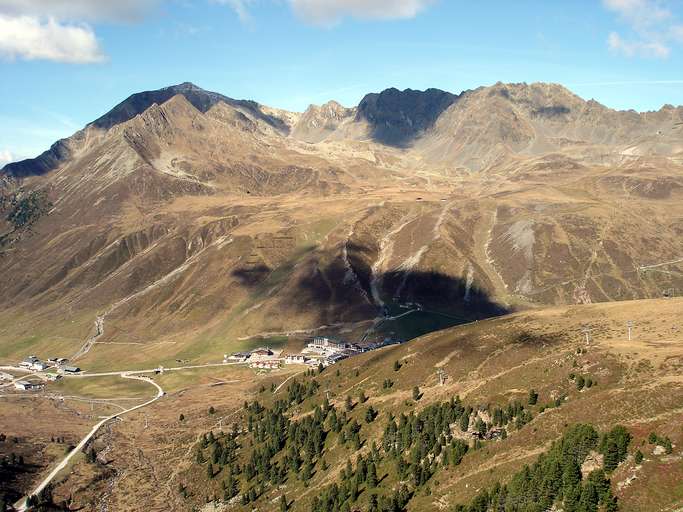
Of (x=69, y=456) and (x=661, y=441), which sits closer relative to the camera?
(x=661, y=441)

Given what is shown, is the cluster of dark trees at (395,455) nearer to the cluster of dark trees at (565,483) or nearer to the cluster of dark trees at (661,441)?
the cluster of dark trees at (565,483)

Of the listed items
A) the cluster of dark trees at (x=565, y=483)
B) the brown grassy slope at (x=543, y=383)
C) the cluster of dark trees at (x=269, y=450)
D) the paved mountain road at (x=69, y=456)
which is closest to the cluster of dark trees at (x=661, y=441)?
the brown grassy slope at (x=543, y=383)

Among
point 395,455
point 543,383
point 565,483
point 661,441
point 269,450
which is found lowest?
point 269,450

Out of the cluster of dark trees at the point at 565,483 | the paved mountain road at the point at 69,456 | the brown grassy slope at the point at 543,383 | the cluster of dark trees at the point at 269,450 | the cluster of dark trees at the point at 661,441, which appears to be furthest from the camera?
the paved mountain road at the point at 69,456

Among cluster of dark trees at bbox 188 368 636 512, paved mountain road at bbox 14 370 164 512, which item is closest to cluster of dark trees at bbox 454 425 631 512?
cluster of dark trees at bbox 188 368 636 512

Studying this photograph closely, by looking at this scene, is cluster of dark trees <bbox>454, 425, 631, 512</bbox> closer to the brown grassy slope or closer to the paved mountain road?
the brown grassy slope

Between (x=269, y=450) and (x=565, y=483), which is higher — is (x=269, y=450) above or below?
below

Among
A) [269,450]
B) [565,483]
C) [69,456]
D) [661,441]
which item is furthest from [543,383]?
[69,456]

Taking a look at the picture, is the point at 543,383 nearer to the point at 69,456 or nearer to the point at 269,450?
the point at 269,450
